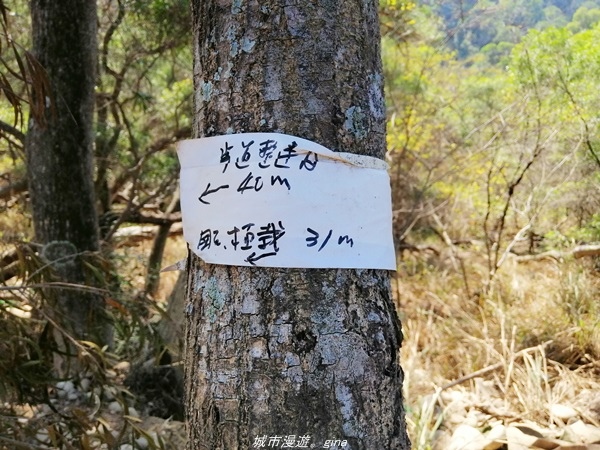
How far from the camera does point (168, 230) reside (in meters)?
5.43

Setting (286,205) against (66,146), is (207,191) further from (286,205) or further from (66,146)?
(66,146)

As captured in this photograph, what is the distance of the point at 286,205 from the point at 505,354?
9.51 feet

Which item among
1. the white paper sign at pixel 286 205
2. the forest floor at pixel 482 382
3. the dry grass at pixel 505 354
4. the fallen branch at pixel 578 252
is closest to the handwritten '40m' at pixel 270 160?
the white paper sign at pixel 286 205

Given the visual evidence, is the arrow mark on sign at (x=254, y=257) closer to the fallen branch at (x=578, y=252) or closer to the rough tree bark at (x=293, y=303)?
the rough tree bark at (x=293, y=303)

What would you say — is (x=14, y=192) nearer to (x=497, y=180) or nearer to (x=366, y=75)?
(x=497, y=180)

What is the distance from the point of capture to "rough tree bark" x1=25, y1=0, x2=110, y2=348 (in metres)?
2.80

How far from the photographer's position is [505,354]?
3.25 metres

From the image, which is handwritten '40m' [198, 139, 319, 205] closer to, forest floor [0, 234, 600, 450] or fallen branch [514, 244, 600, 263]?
forest floor [0, 234, 600, 450]

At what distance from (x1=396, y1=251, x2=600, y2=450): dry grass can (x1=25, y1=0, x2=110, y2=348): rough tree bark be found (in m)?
1.82

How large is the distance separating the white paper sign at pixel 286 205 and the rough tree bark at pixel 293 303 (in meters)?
0.02

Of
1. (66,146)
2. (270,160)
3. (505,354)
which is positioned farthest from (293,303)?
(505,354)

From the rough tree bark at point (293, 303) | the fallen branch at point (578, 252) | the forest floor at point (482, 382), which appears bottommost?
the forest floor at point (482, 382)

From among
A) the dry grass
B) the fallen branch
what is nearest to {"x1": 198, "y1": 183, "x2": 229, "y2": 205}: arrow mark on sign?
the dry grass

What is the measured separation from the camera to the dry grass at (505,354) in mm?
2717
